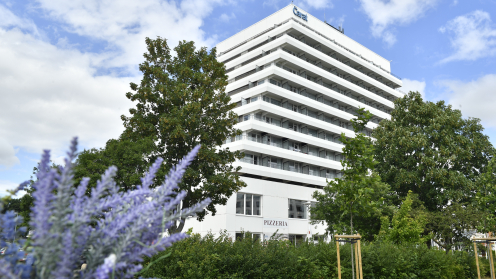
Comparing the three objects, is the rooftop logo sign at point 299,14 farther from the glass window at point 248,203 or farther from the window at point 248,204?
the glass window at point 248,203

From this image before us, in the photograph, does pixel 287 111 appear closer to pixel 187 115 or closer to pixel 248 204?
pixel 248 204

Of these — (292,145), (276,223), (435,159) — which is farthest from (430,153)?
(292,145)

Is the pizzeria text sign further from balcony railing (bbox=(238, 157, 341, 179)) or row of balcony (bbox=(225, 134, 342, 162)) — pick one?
row of balcony (bbox=(225, 134, 342, 162))

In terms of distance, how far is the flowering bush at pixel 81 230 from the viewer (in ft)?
4.93

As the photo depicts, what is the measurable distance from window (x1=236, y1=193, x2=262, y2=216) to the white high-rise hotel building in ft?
0.30

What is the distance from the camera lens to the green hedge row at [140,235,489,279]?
848 cm

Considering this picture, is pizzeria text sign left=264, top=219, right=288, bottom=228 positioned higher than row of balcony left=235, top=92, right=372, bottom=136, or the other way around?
row of balcony left=235, top=92, right=372, bottom=136

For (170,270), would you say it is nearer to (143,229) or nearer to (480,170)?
(143,229)

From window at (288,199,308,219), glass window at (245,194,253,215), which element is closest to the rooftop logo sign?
Result: window at (288,199,308,219)

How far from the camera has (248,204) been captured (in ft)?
114

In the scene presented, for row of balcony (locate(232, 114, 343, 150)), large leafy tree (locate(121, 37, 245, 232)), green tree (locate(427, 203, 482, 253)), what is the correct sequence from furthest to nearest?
row of balcony (locate(232, 114, 343, 150)) → green tree (locate(427, 203, 482, 253)) → large leafy tree (locate(121, 37, 245, 232))

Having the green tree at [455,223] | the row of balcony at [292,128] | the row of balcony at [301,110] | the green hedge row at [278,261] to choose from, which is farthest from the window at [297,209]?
the green hedge row at [278,261]

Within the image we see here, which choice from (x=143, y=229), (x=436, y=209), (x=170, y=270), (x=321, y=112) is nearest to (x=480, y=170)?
(x=436, y=209)

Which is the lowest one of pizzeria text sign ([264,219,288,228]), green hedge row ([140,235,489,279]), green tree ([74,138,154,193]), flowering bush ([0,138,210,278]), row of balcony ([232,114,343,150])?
green hedge row ([140,235,489,279])
